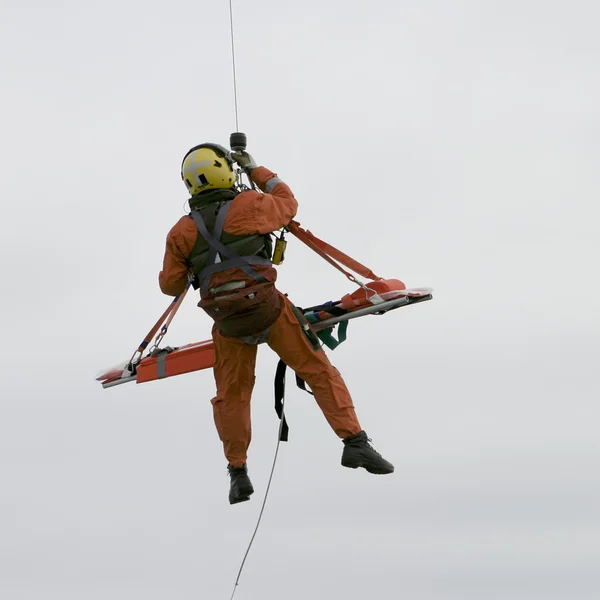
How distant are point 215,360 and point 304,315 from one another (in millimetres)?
958

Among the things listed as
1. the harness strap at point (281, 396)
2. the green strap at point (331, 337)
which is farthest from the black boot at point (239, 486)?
the green strap at point (331, 337)

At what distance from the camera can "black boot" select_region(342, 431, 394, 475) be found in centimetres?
1242

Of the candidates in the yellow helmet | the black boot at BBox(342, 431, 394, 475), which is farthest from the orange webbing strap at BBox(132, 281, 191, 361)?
the black boot at BBox(342, 431, 394, 475)

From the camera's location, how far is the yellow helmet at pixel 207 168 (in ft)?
40.2

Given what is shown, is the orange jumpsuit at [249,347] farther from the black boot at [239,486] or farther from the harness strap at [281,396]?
the harness strap at [281,396]

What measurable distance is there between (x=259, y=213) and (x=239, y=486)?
2584mm

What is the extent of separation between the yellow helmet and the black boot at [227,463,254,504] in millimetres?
2665

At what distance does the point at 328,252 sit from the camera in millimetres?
12648

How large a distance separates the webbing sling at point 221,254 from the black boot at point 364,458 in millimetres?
1717

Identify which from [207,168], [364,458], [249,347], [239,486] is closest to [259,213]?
[207,168]

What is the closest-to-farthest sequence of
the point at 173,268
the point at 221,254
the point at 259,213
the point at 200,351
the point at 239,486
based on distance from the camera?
the point at 259,213
the point at 221,254
the point at 173,268
the point at 239,486
the point at 200,351

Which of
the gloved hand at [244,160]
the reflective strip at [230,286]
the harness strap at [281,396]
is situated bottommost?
the harness strap at [281,396]

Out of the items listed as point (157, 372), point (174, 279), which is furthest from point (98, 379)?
point (174, 279)

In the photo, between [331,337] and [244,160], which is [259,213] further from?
[331,337]
